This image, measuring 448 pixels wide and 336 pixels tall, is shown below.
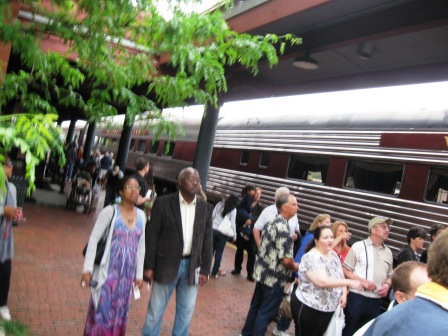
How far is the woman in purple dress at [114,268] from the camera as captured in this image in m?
3.17

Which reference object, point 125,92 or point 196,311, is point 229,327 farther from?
point 125,92

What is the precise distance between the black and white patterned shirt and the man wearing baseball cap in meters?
0.70

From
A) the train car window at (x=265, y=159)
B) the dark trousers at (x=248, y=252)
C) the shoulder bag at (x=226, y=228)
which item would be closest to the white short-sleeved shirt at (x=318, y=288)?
the shoulder bag at (x=226, y=228)

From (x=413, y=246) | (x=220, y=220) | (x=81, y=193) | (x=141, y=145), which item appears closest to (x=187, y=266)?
(x=413, y=246)

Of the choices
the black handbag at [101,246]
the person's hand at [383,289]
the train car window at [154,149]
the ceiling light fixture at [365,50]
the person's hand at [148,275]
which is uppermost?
the ceiling light fixture at [365,50]

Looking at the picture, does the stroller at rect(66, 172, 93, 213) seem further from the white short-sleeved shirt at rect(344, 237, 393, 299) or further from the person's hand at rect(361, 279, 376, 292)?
the person's hand at rect(361, 279, 376, 292)

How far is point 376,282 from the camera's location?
4.23 m

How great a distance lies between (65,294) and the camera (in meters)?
5.00

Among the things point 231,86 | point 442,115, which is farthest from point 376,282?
point 231,86

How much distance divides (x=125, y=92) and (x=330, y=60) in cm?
488

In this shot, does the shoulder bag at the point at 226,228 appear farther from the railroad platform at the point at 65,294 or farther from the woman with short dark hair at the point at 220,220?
the railroad platform at the point at 65,294

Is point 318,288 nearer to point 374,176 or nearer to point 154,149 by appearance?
point 374,176

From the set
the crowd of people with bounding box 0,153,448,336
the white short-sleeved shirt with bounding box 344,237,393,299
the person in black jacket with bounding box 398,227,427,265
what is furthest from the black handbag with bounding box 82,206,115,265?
the person in black jacket with bounding box 398,227,427,265

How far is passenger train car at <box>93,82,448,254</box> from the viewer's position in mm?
7012
